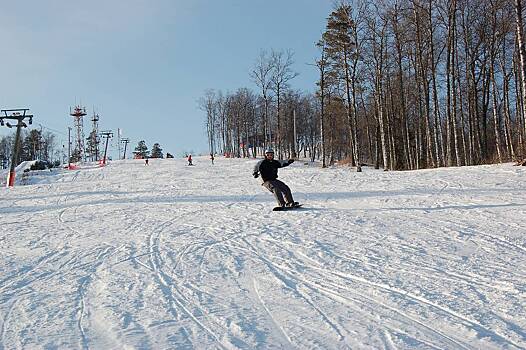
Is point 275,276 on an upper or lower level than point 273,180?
lower

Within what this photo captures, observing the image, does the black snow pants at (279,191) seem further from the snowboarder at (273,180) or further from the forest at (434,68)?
the forest at (434,68)

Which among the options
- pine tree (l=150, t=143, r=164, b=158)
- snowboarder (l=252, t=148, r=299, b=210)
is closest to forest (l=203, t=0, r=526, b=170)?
snowboarder (l=252, t=148, r=299, b=210)

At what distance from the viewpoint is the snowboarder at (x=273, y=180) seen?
12.8 meters

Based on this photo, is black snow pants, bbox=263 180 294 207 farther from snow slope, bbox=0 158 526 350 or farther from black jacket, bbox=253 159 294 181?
snow slope, bbox=0 158 526 350

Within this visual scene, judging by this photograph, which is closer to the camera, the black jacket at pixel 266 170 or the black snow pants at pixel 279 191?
the black snow pants at pixel 279 191

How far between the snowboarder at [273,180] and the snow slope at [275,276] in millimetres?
601

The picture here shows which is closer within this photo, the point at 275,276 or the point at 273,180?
the point at 275,276

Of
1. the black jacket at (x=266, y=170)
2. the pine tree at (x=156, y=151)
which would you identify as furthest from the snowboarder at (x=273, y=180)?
the pine tree at (x=156, y=151)

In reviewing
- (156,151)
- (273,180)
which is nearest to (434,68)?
(273,180)

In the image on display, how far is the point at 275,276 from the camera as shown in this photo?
6.27 metres

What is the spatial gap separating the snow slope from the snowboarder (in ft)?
1.97

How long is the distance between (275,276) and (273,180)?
22.8 ft

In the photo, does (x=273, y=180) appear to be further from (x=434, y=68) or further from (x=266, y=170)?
(x=434, y=68)

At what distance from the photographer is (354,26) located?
90.9 ft
